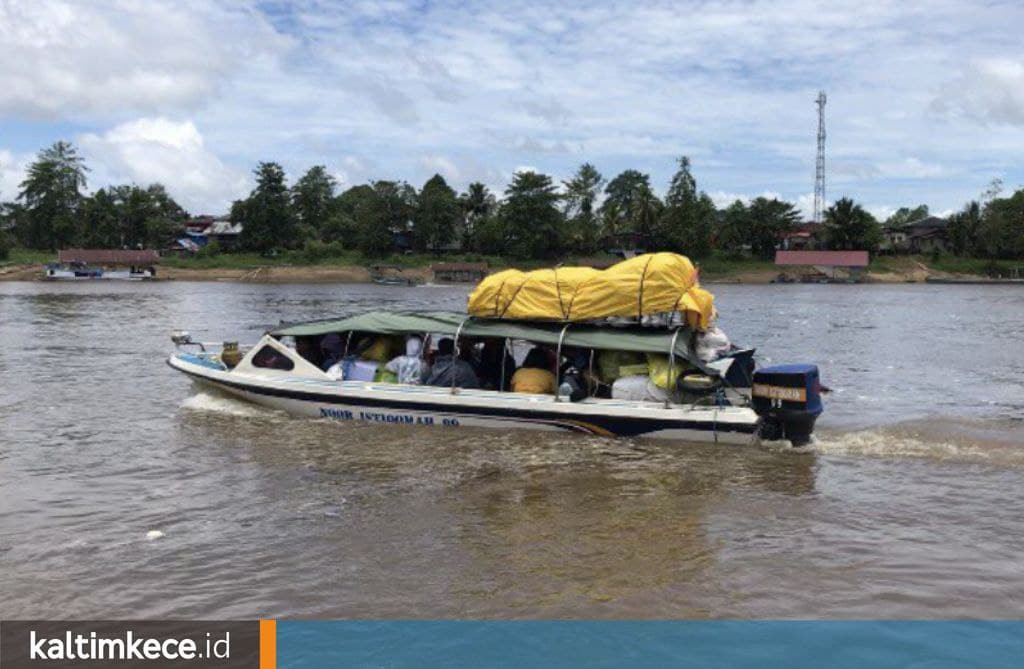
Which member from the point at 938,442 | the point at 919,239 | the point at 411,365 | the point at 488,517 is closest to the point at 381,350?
the point at 411,365

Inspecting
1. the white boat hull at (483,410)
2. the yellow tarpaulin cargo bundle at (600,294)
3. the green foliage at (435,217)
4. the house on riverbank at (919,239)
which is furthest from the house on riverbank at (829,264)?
the white boat hull at (483,410)

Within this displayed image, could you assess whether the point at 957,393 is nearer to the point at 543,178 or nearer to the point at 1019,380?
the point at 1019,380

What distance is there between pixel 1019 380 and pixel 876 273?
279 feet

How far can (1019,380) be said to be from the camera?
2228 cm

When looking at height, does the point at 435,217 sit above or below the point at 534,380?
above

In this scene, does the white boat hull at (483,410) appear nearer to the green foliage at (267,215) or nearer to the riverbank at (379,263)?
the riverbank at (379,263)

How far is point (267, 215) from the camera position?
100 m

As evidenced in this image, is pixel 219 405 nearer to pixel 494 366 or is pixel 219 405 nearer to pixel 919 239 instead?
pixel 494 366

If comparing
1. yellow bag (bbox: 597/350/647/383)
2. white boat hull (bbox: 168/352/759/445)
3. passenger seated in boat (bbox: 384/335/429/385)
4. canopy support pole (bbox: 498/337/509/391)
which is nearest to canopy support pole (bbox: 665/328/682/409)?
white boat hull (bbox: 168/352/759/445)

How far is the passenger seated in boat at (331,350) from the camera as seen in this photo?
604 inches

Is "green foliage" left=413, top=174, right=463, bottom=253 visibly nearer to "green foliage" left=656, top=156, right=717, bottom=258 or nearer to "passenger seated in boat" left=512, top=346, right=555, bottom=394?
"green foliage" left=656, top=156, right=717, bottom=258

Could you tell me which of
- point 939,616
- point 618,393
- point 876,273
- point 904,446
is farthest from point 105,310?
point 876,273

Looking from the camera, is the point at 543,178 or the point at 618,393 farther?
the point at 543,178

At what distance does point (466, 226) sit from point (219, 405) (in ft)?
302
